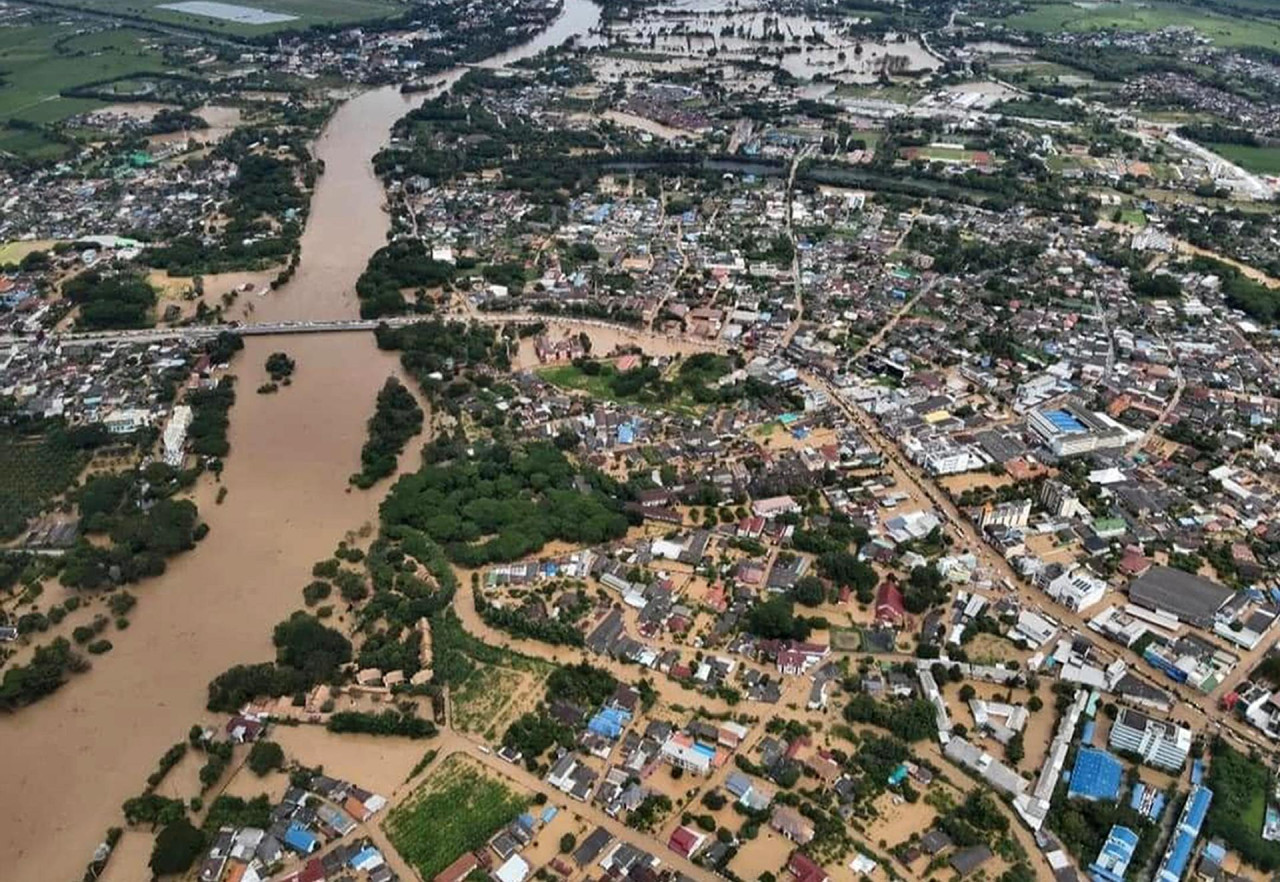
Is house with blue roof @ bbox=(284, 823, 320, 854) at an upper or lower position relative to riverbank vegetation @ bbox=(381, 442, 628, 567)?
lower

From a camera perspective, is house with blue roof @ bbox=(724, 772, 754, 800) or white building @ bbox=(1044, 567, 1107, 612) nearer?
house with blue roof @ bbox=(724, 772, 754, 800)

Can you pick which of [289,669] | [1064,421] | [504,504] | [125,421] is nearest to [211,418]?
[125,421]

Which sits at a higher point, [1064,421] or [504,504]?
[1064,421]

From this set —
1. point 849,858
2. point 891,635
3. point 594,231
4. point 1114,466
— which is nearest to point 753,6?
point 594,231

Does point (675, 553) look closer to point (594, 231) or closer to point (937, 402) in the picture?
point (937, 402)

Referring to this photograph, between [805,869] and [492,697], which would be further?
[492,697]

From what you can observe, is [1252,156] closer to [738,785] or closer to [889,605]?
[889,605]

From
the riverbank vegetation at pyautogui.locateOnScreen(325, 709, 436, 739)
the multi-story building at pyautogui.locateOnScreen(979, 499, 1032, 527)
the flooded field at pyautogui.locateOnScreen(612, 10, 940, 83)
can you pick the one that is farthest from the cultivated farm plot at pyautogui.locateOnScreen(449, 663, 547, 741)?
the flooded field at pyautogui.locateOnScreen(612, 10, 940, 83)

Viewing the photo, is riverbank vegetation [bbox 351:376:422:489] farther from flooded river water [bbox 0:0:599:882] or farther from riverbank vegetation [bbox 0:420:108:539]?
riverbank vegetation [bbox 0:420:108:539]
